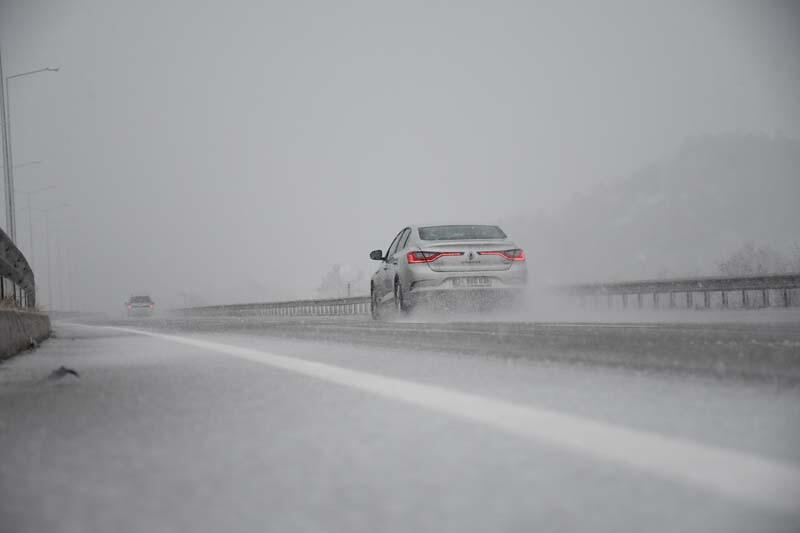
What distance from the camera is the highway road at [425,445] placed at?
8.63ft

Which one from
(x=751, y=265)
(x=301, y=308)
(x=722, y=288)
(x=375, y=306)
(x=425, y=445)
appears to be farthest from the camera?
(x=301, y=308)

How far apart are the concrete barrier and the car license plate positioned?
265 inches

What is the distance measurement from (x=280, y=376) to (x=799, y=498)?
15.0ft

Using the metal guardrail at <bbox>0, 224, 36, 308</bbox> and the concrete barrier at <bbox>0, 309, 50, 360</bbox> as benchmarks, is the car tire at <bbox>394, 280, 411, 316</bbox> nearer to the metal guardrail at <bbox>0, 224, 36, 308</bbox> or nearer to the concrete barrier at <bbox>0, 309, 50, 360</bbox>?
the concrete barrier at <bbox>0, 309, 50, 360</bbox>

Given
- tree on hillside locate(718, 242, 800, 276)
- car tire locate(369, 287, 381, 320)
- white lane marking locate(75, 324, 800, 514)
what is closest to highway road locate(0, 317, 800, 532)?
white lane marking locate(75, 324, 800, 514)

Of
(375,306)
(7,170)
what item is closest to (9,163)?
(7,170)

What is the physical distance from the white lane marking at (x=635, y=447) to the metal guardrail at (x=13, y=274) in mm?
10675

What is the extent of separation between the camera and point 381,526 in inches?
98.8

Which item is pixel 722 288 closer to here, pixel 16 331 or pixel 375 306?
pixel 375 306

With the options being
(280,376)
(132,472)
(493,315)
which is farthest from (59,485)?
(493,315)

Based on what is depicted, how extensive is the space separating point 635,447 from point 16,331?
9.72 metres

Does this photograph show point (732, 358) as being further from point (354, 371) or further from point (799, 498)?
point (799, 498)

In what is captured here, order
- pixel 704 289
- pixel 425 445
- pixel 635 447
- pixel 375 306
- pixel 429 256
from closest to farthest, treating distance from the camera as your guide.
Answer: pixel 635 447 < pixel 425 445 < pixel 429 256 < pixel 704 289 < pixel 375 306

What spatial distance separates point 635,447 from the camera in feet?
11.3
